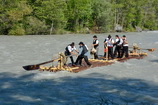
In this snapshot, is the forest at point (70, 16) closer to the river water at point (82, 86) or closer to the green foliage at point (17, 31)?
the green foliage at point (17, 31)

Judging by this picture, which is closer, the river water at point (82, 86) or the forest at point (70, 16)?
the river water at point (82, 86)

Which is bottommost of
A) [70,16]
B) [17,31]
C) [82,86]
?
[82,86]

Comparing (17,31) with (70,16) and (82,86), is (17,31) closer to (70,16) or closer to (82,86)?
(70,16)

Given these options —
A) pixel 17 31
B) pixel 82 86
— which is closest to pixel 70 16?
pixel 17 31

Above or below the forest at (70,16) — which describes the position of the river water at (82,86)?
below

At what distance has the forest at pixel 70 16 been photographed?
51.5 meters

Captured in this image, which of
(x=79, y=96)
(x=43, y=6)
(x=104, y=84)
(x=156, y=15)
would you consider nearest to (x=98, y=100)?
(x=79, y=96)

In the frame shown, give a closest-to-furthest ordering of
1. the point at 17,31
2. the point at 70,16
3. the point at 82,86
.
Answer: the point at 82,86
the point at 17,31
the point at 70,16

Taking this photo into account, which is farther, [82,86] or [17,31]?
[17,31]

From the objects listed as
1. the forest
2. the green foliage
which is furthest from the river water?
the forest

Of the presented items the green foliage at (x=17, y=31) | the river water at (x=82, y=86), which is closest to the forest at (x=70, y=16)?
the green foliage at (x=17, y=31)

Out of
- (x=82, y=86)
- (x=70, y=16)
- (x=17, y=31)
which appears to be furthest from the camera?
(x=70, y=16)

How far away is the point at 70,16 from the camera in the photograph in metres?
64.7

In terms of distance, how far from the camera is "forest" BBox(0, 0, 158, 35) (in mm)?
51500
